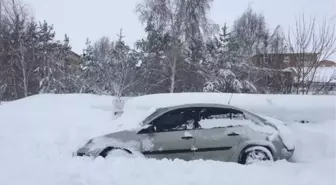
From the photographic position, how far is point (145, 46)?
81.1 feet

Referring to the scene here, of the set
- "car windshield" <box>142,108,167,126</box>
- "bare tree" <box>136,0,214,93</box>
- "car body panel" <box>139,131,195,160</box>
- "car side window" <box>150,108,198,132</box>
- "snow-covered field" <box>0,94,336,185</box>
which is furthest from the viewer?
"bare tree" <box>136,0,214,93</box>

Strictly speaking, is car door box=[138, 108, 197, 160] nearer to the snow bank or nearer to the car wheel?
the car wheel

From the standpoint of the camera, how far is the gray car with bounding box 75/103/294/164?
556cm

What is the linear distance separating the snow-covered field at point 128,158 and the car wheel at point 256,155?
0.27 m

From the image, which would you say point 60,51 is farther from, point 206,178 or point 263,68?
point 206,178

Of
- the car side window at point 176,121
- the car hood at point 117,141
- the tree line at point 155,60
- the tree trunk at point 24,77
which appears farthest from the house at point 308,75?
the tree trunk at point 24,77

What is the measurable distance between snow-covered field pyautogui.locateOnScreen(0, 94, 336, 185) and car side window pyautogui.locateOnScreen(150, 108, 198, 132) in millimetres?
761

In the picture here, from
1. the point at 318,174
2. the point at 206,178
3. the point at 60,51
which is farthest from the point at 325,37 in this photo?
the point at 60,51

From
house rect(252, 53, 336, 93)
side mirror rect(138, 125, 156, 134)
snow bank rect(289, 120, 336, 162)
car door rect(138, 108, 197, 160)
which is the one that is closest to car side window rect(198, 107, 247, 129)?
car door rect(138, 108, 197, 160)

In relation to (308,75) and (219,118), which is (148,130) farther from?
(308,75)

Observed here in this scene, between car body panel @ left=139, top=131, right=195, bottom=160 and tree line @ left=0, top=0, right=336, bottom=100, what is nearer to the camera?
car body panel @ left=139, top=131, right=195, bottom=160

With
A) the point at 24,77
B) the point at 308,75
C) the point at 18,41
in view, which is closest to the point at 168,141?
the point at 308,75

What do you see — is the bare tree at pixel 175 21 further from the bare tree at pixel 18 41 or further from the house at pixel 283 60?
the bare tree at pixel 18 41

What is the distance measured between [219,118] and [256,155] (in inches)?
37.6
